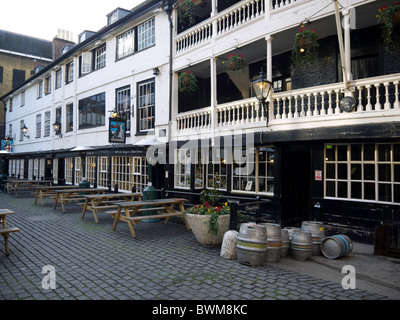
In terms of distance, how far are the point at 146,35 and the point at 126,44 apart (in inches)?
66.8

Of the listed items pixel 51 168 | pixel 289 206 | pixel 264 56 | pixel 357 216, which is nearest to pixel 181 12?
pixel 264 56

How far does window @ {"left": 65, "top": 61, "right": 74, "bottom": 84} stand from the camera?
1947 centimetres

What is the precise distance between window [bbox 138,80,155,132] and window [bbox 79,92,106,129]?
3364mm

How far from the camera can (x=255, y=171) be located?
374 inches

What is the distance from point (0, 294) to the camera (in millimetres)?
4203

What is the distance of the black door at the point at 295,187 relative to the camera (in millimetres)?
8820

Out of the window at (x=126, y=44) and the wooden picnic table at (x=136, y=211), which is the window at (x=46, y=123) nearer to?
the window at (x=126, y=44)

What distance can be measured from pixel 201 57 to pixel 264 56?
233 cm

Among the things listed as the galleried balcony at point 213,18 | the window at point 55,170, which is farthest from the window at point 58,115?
the galleried balcony at point 213,18

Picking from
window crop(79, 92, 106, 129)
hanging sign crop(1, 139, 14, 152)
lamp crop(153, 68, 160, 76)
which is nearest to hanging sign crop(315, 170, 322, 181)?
lamp crop(153, 68, 160, 76)

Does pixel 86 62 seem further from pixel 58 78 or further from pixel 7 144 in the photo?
pixel 7 144

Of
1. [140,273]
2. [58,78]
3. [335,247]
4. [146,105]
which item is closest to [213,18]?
[146,105]

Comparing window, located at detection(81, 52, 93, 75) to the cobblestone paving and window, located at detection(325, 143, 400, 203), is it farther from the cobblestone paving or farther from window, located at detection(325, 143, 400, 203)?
window, located at detection(325, 143, 400, 203)

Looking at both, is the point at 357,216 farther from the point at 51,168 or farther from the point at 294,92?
the point at 51,168
